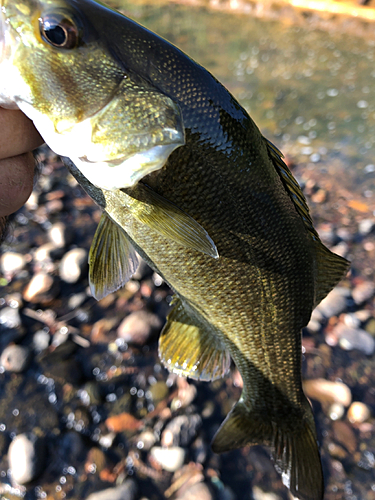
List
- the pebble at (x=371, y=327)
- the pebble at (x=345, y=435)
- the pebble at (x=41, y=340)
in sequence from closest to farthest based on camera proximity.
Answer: the pebble at (x=345, y=435), the pebble at (x=41, y=340), the pebble at (x=371, y=327)

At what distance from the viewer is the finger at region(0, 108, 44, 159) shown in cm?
108

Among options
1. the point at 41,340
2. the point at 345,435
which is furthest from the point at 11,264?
the point at 345,435

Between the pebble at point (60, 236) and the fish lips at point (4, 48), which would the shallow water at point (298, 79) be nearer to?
the pebble at point (60, 236)

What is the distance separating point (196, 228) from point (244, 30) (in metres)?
12.8

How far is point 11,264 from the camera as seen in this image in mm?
2990

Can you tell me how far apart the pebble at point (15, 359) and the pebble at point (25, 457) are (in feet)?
1.41

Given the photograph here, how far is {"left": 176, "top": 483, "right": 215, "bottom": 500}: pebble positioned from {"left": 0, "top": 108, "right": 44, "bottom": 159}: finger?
1.83 meters

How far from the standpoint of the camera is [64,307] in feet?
8.91

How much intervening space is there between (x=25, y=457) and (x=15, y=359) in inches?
24.5

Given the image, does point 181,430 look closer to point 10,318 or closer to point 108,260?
point 108,260

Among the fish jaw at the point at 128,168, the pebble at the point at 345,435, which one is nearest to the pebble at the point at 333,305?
the pebble at the point at 345,435

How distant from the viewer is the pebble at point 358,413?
2191mm

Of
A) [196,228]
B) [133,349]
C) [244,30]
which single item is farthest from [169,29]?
[196,228]

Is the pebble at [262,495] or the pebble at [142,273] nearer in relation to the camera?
the pebble at [262,495]
